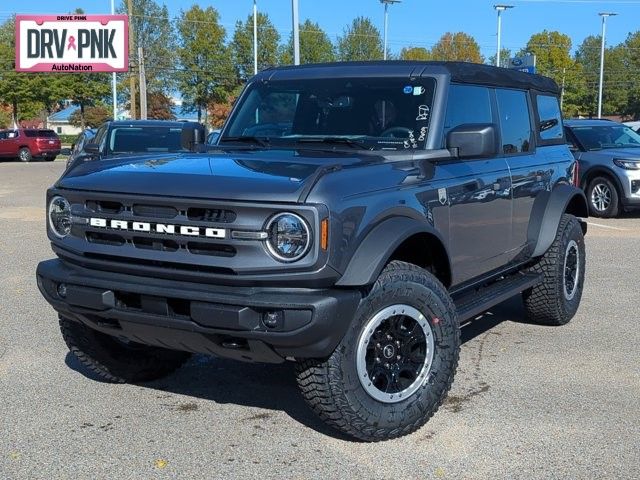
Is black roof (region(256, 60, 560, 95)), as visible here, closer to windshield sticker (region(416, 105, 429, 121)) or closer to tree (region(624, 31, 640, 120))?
windshield sticker (region(416, 105, 429, 121))

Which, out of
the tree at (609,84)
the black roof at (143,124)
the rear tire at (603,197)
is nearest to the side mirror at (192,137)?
the black roof at (143,124)

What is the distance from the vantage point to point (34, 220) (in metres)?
13.7

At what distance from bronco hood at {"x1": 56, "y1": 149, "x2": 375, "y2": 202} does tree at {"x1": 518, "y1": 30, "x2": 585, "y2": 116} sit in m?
61.8

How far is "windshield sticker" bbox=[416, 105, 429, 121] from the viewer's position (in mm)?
4898

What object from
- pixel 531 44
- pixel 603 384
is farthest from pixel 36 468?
pixel 531 44

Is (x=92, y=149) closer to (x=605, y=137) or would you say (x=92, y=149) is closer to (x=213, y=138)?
(x=213, y=138)

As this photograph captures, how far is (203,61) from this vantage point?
212 feet

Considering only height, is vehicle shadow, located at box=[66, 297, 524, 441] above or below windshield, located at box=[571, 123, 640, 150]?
below

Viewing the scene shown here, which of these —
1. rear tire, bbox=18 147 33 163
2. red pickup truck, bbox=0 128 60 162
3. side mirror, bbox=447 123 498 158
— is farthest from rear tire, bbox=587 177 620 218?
rear tire, bbox=18 147 33 163

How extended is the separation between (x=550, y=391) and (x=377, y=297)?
5.53ft

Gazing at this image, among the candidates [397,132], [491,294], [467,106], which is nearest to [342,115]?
[397,132]

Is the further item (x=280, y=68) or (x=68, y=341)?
(x=280, y=68)

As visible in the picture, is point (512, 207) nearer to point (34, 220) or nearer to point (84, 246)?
point (84, 246)

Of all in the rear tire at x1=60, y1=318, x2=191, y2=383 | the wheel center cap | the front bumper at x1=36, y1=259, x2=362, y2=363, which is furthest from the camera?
the rear tire at x1=60, y1=318, x2=191, y2=383
